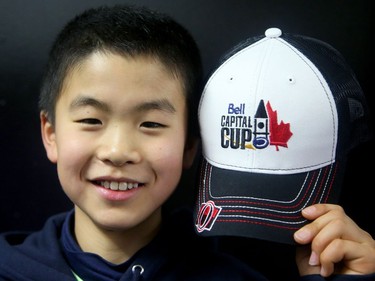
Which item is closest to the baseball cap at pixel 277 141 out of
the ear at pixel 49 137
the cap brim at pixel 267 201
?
the cap brim at pixel 267 201

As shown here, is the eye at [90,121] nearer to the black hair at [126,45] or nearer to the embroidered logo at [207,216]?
the black hair at [126,45]

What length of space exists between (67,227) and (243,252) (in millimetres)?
376

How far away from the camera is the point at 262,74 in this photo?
863 millimetres

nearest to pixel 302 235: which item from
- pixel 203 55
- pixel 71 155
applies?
pixel 71 155

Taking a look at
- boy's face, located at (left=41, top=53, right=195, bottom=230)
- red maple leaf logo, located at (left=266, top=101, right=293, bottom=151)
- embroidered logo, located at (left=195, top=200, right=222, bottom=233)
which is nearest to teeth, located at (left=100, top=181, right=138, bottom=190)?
boy's face, located at (left=41, top=53, right=195, bottom=230)

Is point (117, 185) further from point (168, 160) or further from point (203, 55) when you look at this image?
point (203, 55)

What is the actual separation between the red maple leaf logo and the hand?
4.1 inches

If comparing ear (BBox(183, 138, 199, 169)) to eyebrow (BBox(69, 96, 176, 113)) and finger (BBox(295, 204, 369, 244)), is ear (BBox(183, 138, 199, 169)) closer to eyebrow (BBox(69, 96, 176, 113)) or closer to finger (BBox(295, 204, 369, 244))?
eyebrow (BBox(69, 96, 176, 113))

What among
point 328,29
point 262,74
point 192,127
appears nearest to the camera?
point 262,74

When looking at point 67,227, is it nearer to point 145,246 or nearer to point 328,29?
point 145,246

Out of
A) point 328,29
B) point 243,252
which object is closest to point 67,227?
point 243,252

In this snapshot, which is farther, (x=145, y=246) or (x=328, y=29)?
(x=328, y=29)

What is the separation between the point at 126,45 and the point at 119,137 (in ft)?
0.48

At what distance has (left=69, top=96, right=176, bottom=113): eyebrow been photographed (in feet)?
2.81
